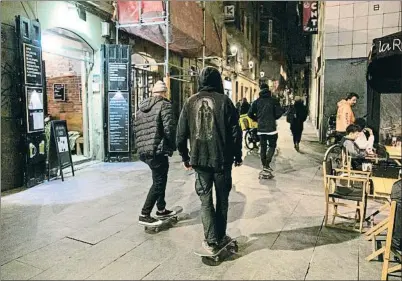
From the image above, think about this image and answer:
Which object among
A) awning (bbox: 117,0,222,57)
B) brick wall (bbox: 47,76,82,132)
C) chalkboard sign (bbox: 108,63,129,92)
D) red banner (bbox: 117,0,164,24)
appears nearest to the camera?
red banner (bbox: 117,0,164,24)

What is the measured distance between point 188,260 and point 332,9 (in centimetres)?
952

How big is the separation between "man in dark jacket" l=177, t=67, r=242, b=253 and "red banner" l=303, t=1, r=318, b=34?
11.4 metres

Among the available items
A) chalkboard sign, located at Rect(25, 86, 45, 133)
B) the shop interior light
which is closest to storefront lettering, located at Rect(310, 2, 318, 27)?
the shop interior light

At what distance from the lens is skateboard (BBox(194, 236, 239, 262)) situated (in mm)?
3262

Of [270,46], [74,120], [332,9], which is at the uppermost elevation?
[270,46]

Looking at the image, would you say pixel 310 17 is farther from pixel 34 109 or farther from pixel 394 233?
pixel 394 233

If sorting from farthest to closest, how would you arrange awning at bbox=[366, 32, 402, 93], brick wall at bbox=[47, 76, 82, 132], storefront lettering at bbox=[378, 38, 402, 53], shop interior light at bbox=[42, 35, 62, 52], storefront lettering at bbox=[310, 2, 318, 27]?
storefront lettering at bbox=[310, 2, 318, 27]
brick wall at bbox=[47, 76, 82, 132]
shop interior light at bbox=[42, 35, 62, 52]
awning at bbox=[366, 32, 402, 93]
storefront lettering at bbox=[378, 38, 402, 53]

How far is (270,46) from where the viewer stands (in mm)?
36500

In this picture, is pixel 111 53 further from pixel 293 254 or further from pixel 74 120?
pixel 293 254

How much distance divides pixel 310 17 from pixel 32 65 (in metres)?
10.8

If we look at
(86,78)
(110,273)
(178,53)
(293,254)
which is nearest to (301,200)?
(293,254)

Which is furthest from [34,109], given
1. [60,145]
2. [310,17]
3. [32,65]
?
[310,17]

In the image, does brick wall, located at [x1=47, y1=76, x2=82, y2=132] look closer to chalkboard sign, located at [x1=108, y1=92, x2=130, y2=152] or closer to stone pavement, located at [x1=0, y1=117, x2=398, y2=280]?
chalkboard sign, located at [x1=108, y1=92, x2=130, y2=152]

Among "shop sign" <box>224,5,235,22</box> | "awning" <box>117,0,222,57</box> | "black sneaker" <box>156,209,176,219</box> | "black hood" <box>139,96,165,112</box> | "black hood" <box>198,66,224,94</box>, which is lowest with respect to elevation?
"black sneaker" <box>156,209,176,219</box>
